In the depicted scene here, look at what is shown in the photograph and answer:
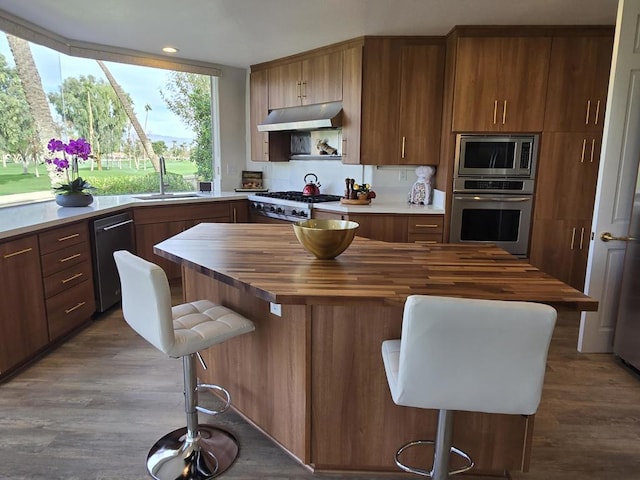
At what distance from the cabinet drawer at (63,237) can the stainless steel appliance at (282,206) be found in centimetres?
182

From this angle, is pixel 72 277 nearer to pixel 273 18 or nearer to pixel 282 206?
pixel 282 206

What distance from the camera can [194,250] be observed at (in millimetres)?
2146

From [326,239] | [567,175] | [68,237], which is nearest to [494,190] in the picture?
[567,175]

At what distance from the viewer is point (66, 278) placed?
3154mm

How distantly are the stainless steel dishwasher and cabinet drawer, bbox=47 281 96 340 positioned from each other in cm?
10

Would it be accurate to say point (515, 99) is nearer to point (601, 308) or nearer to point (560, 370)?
point (601, 308)

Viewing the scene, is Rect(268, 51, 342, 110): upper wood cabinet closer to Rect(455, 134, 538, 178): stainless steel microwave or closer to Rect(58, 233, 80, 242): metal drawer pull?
Rect(455, 134, 538, 178): stainless steel microwave

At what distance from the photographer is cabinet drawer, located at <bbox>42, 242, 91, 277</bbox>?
9.65ft

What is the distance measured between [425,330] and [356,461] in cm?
93

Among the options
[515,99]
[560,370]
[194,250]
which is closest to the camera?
[194,250]

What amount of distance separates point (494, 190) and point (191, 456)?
3148mm

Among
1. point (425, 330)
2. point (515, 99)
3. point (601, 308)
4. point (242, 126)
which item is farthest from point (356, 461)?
point (242, 126)

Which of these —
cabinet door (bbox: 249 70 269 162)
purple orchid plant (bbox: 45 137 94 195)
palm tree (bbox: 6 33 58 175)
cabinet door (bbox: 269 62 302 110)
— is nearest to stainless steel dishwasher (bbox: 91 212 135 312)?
purple orchid plant (bbox: 45 137 94 195)

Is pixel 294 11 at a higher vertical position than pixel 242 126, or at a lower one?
higher
